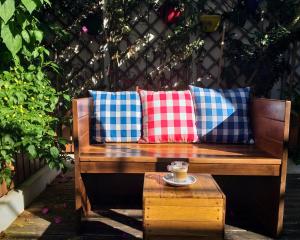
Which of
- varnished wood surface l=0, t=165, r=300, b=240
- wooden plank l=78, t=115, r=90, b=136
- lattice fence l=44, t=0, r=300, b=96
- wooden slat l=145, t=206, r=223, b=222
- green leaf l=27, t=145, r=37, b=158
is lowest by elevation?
varnished wood surface l=0, t=165, r=300, b=240

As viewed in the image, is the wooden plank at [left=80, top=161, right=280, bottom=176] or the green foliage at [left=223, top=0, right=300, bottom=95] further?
the green foliage at [left=223, top=0, right=300, bottom=95]

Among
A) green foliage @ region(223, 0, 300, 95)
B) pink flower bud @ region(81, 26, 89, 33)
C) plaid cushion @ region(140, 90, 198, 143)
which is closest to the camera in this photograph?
plaid cushion @ region(140, 90, 198, 143)

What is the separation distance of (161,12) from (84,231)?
2805 millimetres

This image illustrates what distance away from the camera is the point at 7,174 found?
6.45ft

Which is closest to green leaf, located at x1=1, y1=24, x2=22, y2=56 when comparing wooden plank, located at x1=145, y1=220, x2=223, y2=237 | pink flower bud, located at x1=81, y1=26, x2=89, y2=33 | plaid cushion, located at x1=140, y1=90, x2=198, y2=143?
plaid cushion, located at x1=140, y1=90, x2=198, y2=143

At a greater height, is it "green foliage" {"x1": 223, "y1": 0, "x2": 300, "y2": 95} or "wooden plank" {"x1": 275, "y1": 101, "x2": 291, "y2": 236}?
"green foliage" {"x1": 223, "y1": 0, "x2": 300, "y2": 95}

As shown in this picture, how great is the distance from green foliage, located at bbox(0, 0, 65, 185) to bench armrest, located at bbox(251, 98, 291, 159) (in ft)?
4.57

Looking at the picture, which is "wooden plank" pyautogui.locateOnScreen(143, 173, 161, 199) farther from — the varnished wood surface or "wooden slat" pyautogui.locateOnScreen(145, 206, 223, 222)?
the varnished wood surface

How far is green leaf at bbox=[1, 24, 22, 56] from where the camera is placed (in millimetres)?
1979

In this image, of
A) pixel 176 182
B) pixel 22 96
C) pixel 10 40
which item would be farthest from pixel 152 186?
pixel 10 40

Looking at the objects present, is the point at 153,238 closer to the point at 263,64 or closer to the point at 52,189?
the point at 52,189

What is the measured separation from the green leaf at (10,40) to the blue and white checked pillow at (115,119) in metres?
0.64

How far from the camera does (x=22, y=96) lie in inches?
85.0

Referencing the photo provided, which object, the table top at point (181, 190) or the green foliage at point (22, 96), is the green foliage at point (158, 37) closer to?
the green foliage at point (22, 96)
